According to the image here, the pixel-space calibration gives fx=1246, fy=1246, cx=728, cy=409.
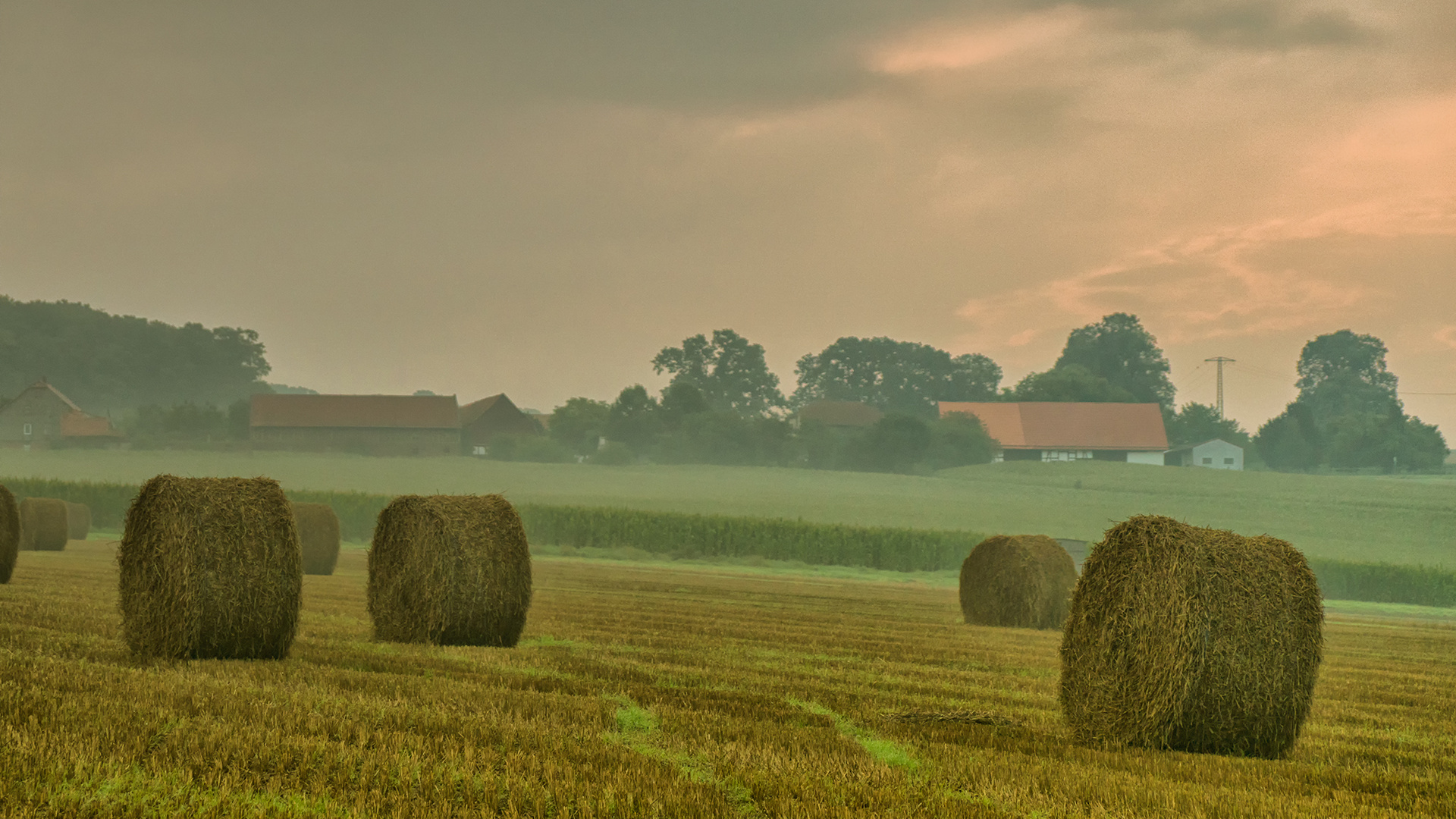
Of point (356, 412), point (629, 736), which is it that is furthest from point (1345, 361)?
point (629, 736)

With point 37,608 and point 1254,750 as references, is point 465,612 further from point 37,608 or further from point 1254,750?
point 1254,750

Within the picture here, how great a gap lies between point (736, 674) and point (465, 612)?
412cm

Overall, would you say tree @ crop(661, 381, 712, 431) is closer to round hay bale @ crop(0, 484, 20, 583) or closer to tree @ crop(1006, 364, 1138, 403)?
tree @ crop(1006, 364, 1138, 403)

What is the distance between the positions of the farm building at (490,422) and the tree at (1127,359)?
5370 centimetres

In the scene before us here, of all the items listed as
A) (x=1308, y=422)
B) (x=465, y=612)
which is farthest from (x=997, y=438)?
(x=465, y=612)

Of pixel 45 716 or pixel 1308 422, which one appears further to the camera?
pixel 1308 422

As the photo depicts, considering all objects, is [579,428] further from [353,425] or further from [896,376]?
[896,376]

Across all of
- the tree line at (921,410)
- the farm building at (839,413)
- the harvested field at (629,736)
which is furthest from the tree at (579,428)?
Answer: the harvested field at (629,736)

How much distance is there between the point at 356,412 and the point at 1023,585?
82103mm

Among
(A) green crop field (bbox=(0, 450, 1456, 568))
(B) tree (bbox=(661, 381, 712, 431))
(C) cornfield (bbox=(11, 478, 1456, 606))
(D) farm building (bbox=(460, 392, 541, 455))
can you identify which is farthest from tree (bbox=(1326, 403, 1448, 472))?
(D) farm building (bbox=(460, 392, 541, 455))

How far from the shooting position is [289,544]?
1348 cm

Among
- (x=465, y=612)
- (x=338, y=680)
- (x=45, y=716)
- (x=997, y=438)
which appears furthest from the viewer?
(x=997, y=438)

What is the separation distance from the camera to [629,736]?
9086 mm

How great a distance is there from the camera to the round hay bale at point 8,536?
77.9ft
